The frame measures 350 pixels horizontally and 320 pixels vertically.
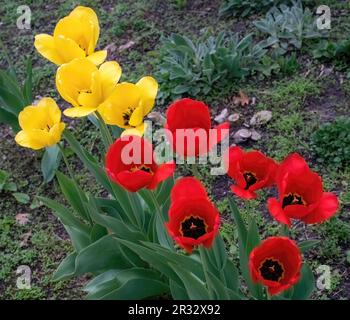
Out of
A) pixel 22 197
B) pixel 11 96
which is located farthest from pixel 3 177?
pixel 11 96

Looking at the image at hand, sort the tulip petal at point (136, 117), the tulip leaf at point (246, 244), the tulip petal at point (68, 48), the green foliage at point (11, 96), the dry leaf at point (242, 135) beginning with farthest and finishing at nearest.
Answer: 1. the dry leaf at point (242, 135)
2. the green foliage at point (11, 96)
3. the tulip leaf at point (246, 244)
4. the tulip petal at point (68, 48)
5. the tulip petal at point (136, 117)

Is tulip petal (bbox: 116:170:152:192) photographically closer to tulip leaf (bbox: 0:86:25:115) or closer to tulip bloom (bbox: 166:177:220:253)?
tulip bloom (bbox: 166:177:220:253)

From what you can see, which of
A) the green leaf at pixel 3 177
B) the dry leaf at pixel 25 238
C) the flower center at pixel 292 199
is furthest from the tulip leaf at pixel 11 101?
the flower center at pixel 292 199

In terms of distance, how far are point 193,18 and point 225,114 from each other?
961 mm

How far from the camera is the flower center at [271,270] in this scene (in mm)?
1359

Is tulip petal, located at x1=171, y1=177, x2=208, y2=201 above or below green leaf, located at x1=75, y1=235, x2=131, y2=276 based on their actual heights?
above

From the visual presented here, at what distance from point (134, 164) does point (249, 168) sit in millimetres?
276

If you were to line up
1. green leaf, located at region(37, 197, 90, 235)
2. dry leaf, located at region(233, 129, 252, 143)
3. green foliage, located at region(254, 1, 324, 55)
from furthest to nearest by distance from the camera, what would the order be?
green foliage, located at region(254, 1, 324, 55) < dry leaf, located at region(233, 129, 252, 143) < green leaf, located at region(37, 197, 90, 235)

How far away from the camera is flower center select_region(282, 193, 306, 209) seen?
4.71ft

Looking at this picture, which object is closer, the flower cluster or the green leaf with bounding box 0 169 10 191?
the flower cluster

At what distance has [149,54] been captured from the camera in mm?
3721

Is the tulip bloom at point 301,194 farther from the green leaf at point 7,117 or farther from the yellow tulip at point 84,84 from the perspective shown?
the green leaf at point 7,117

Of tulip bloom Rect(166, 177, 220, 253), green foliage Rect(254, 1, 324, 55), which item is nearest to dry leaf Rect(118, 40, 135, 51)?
green foliage Rect(254, 1, 324, 55)

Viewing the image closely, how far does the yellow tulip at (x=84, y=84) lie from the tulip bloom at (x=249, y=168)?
36 centimetres
